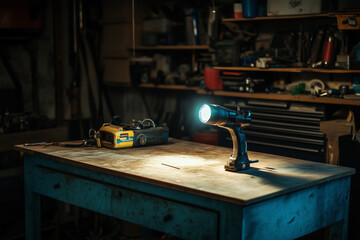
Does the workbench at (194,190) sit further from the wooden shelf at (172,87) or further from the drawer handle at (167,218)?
the wooden shelf at (172,87)

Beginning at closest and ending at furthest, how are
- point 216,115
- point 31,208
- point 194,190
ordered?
point 194,190, point 216,115, point 31,208

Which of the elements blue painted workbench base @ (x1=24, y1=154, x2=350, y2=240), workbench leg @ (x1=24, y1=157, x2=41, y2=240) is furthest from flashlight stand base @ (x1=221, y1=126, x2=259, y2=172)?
workbench leg @ (x1=24, y1=157, x2=41, y2=240)

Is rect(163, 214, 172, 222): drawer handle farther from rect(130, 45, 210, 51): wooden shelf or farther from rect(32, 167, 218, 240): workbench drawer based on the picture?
rect(130, 45, 210, 51): wooden shelf

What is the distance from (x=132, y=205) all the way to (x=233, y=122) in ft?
1.99

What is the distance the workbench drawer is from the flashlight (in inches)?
14.3

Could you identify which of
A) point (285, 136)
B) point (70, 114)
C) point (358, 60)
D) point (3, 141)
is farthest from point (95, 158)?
point (70, 114)

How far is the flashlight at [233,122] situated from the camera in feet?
7.47

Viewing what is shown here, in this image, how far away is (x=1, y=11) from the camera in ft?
13.4

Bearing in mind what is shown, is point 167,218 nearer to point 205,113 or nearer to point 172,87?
point 205,113

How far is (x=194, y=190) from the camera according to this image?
6.44 ft

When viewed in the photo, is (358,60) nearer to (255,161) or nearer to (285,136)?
(285,136)

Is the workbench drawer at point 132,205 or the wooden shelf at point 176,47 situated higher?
the wooden shelf at point 176,47

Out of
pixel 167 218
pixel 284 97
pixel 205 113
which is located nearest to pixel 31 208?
pixel 167 218

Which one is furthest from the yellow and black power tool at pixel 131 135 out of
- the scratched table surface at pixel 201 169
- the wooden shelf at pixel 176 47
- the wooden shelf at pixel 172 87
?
the wooden shelf at pixel 176 47
